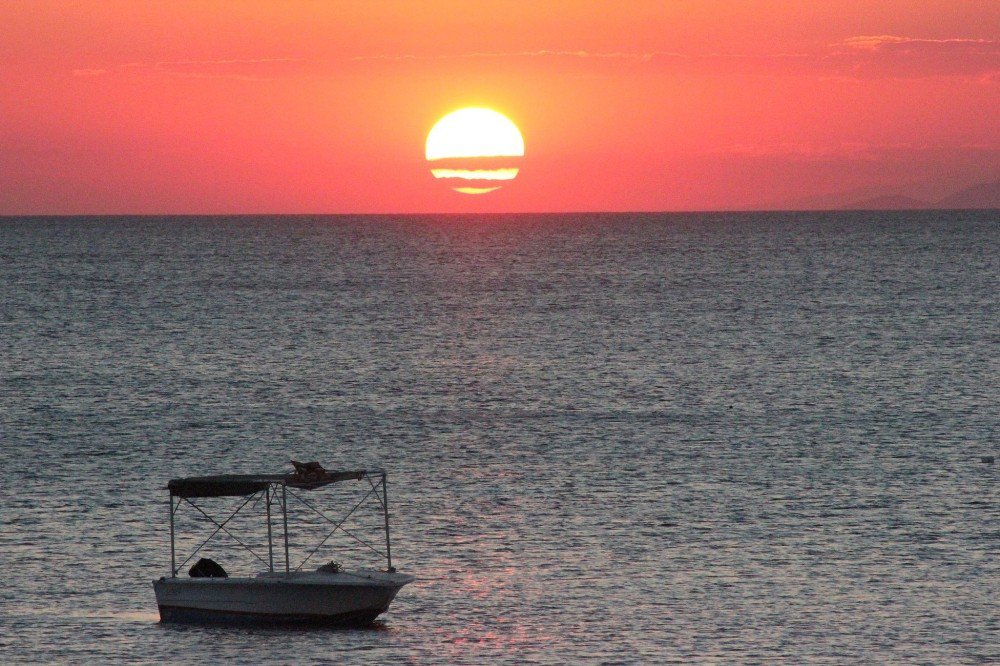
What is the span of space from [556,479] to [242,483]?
937 inches

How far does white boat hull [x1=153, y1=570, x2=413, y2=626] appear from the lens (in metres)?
45.7

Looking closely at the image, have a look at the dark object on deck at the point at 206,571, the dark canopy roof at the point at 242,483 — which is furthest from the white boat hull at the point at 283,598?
the dark canopy roof at the point at 242,483

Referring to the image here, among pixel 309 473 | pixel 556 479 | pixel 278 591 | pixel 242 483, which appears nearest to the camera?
pixel 278 591

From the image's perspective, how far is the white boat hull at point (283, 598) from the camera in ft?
150

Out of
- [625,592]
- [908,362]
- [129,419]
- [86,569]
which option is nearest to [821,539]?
[625,592]

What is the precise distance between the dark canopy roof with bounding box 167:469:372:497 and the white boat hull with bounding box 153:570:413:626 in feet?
9.02

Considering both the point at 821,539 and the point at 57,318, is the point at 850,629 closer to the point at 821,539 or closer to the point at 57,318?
the point at 821,539

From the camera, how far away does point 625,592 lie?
4928 centimetres

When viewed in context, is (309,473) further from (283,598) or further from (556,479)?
(556,479)

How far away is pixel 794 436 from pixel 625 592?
35.5 meters

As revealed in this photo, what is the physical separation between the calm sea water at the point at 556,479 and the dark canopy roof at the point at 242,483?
13.1ft

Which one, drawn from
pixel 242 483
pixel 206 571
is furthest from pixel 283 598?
pixel 242 483

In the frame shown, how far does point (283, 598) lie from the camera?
46125mm

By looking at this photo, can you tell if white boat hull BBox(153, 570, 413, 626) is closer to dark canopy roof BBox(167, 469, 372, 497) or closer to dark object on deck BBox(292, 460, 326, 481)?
dark canopy roof BBox(167, 469, 372, 497)
